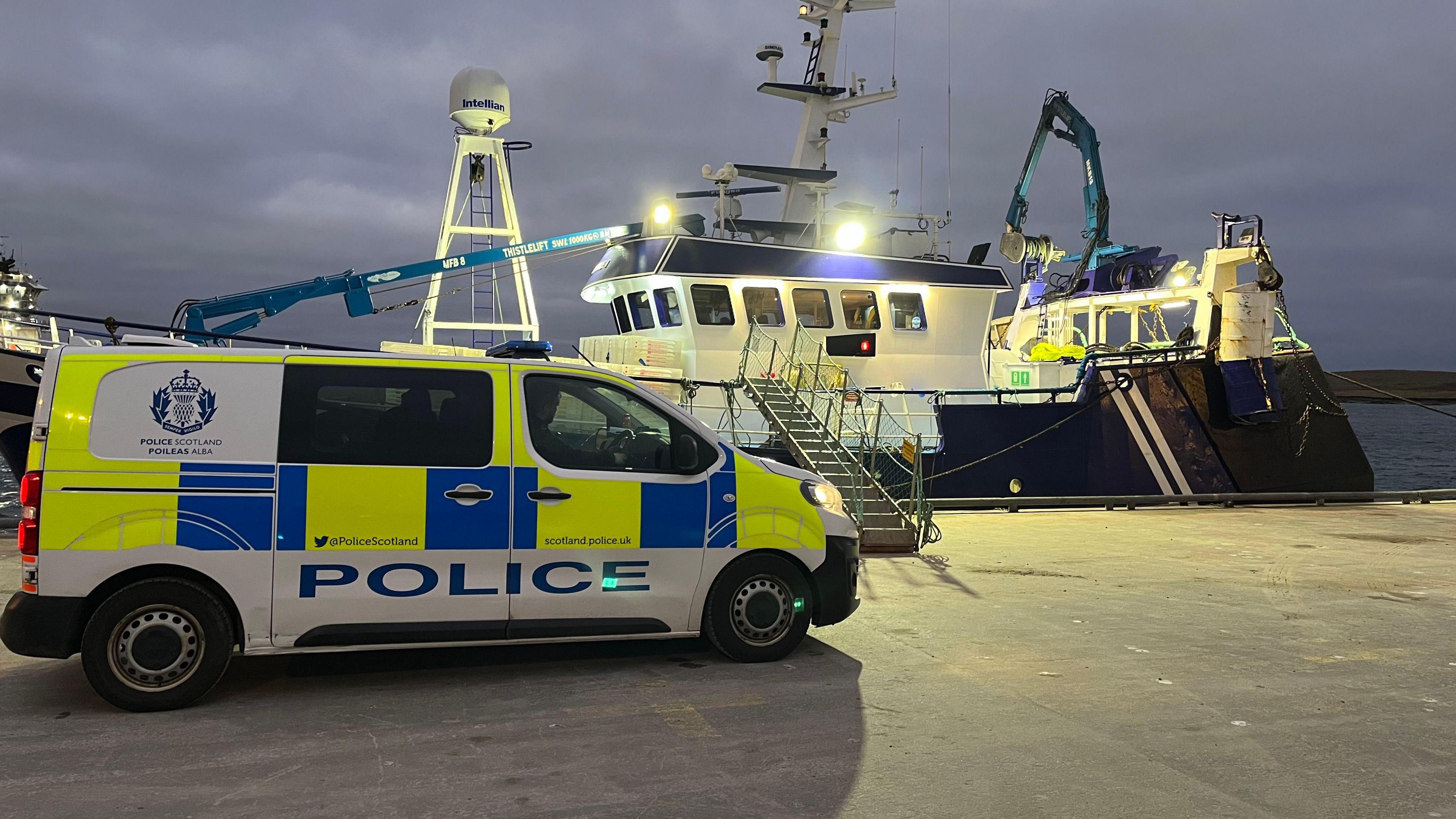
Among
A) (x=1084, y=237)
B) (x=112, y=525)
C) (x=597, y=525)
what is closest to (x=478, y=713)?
(x=597, y=525)

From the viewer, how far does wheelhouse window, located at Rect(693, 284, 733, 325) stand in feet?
48.4

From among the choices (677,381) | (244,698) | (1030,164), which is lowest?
(244,698)

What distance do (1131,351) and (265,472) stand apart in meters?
15.3

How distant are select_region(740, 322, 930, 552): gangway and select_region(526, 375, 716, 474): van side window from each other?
4.01 meters

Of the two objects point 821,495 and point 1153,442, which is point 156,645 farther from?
point 1153,442

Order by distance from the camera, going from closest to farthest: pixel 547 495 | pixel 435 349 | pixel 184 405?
1. pixel 184 405
2. pixel 547 495
3. pixel 435 349

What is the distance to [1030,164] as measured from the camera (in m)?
32.7

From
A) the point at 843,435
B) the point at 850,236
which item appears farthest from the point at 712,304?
the point at 843,435

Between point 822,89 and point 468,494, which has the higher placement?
point 822,89

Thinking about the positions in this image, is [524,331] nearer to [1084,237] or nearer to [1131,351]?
[1131,351]

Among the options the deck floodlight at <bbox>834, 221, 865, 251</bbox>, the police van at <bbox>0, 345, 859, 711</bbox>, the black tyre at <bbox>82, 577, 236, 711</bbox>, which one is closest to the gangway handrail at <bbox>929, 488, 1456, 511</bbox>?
the deck floodlight at <bbox>834, 221, 865, 251</bbox>

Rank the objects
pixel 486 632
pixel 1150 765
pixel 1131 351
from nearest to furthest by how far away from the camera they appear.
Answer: pixel 1150 765 → pixel 486 632 → pixel 1131 351

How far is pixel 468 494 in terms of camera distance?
4.90 metres

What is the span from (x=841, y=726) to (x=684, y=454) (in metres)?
1.64
